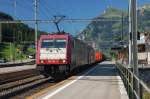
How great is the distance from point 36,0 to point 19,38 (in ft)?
228

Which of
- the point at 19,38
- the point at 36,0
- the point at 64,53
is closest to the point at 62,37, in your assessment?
the point at 64,53

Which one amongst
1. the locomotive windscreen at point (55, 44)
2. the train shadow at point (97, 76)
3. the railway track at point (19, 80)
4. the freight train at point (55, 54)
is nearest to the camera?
the railway track at point (19, 80)

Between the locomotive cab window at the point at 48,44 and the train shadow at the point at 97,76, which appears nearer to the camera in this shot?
the train shadow at the point at 97,76

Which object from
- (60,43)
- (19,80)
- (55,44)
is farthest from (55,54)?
(19,80)

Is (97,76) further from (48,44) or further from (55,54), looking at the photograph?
(48,44)

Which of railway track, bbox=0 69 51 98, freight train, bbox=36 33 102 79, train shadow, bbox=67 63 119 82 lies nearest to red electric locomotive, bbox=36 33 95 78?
freight train, bbox=36 33 102 79

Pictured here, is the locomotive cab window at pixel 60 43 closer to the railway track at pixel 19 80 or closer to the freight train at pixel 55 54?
the freight train at pixel 55 54

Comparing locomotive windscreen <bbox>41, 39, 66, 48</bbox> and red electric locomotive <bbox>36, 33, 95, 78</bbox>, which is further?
locomotive windscreen <bbox>41, 39, 66, 48</bbox>

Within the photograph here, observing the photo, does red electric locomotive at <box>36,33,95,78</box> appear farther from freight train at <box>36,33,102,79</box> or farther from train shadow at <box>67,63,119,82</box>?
train shadow at <box>67,63,119,82</box>

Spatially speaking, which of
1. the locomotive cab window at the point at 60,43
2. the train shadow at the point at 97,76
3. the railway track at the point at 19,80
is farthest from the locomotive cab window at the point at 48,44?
the train shadow at the point at 97,76

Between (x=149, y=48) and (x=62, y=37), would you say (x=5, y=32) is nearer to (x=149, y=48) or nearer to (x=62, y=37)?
(x=149, y=48)

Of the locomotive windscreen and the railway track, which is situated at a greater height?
the locomotive windscreen

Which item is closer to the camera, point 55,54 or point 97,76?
point 55,54

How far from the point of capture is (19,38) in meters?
137
